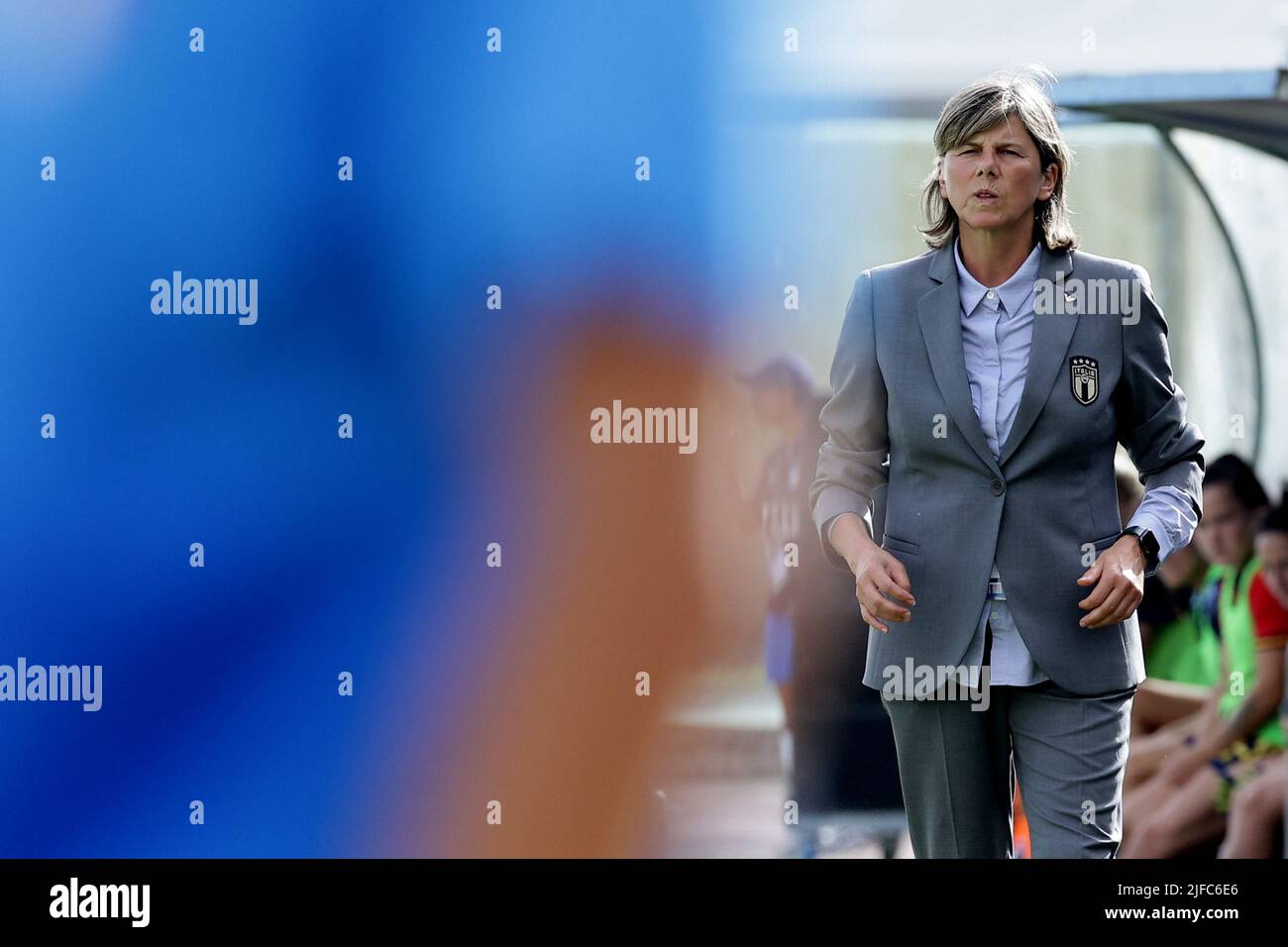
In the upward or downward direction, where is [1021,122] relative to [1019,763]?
upward

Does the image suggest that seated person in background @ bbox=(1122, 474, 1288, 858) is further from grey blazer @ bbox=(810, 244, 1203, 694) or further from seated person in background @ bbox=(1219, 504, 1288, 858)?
grey blazer @ bbox=(810, 244, 1203, 694)

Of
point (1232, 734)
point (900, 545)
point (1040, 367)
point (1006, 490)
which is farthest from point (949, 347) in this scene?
Answer: point (1232, 734)

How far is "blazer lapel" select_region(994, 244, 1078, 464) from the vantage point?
2.91 m

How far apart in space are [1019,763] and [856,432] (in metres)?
0.72

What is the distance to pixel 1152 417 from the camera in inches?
117

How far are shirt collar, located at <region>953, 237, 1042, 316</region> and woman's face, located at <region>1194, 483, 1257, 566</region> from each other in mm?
1148

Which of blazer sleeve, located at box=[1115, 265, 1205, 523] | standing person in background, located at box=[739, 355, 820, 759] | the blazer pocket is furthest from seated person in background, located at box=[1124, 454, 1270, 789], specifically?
the blazer pocket

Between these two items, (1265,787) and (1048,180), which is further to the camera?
(1265,787)

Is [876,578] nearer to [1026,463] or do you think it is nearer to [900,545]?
[900,545]

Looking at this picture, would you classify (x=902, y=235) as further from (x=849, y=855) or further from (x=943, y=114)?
(x=849, y=855)

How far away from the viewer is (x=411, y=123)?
12.0 ft

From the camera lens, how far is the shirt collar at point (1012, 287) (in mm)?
2982

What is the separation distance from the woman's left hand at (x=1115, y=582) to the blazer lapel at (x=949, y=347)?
0.86 feet
